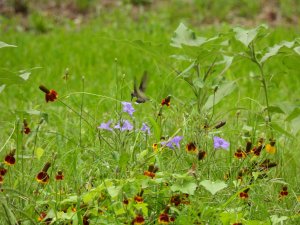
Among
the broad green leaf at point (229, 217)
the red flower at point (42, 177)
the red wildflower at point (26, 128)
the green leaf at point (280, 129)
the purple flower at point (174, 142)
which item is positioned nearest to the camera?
the broad green leaf at point (229, 217)

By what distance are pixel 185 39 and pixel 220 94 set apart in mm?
308

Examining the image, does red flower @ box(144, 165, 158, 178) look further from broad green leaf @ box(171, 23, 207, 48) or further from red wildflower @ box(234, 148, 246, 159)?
broad green leaf @ box(171, 23, 207, 48)

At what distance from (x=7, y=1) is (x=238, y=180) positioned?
7.68 metres

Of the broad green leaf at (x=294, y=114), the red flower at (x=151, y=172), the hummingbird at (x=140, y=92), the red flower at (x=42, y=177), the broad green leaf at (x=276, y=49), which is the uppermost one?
the broad green leaf at (x=276, y=49)

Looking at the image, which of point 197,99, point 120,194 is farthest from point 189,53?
point 120,194

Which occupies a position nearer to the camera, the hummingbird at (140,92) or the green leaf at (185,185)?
the green leaf at (185,185)

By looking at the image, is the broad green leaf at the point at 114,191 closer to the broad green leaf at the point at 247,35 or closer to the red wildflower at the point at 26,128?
the red wildflower at the point at 26,128

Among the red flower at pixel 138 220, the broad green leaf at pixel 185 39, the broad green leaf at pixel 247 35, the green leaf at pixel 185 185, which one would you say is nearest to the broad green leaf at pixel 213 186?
the green leaf at pixel 185 185

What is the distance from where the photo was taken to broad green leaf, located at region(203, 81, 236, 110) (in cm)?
349

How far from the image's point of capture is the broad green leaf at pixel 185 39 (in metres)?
3.50

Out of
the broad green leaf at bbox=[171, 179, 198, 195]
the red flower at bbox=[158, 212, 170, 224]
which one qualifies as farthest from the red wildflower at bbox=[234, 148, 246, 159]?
the red flower at bbox=[158, 212, 170, 224]

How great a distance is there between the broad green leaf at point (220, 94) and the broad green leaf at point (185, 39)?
0.80 feet

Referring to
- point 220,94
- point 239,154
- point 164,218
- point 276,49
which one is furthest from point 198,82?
point 164,218

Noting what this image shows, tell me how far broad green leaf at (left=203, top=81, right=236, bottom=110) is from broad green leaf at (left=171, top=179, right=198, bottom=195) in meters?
0.85
